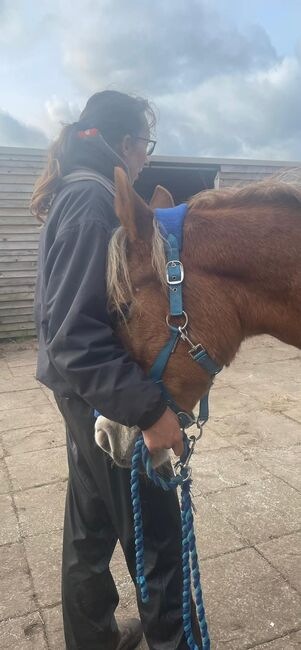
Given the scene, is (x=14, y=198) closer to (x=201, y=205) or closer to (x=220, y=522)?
(x=220, y=522)

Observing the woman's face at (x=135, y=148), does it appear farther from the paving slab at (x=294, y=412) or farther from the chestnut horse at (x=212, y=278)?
the paving slab at (x=294, y=412)

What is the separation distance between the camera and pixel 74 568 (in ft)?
6.31

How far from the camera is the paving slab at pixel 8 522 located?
9.73ft

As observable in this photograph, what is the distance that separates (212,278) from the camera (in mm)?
1400

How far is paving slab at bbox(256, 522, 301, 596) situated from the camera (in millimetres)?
2584

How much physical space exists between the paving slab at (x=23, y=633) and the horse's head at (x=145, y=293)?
1533 mm

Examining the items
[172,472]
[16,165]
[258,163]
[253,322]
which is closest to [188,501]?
[172,472]

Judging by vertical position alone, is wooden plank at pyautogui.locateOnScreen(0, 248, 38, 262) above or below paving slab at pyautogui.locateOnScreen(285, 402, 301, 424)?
above

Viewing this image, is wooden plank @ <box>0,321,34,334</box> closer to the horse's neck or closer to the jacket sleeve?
the jacket sleeve

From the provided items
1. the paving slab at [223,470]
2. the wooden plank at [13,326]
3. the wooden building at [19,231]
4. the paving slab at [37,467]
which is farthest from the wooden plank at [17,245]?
the paving slab at [223,470]

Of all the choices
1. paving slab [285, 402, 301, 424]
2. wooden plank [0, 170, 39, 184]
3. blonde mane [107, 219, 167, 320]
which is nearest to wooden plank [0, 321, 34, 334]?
wooden plank [0, 170, 39, 184]

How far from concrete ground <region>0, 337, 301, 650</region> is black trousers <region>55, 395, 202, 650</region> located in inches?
15.4

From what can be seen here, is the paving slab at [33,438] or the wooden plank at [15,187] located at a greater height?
the wooden plank at [15,187]

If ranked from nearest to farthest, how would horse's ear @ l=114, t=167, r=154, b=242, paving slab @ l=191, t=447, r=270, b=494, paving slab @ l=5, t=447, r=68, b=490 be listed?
horse's ear @ l=114, t=167, r=154, b=242, paving slab @ l=191, t=447, r=270, b=494, paving slab @ l=5, t=447, r=68, b=490
